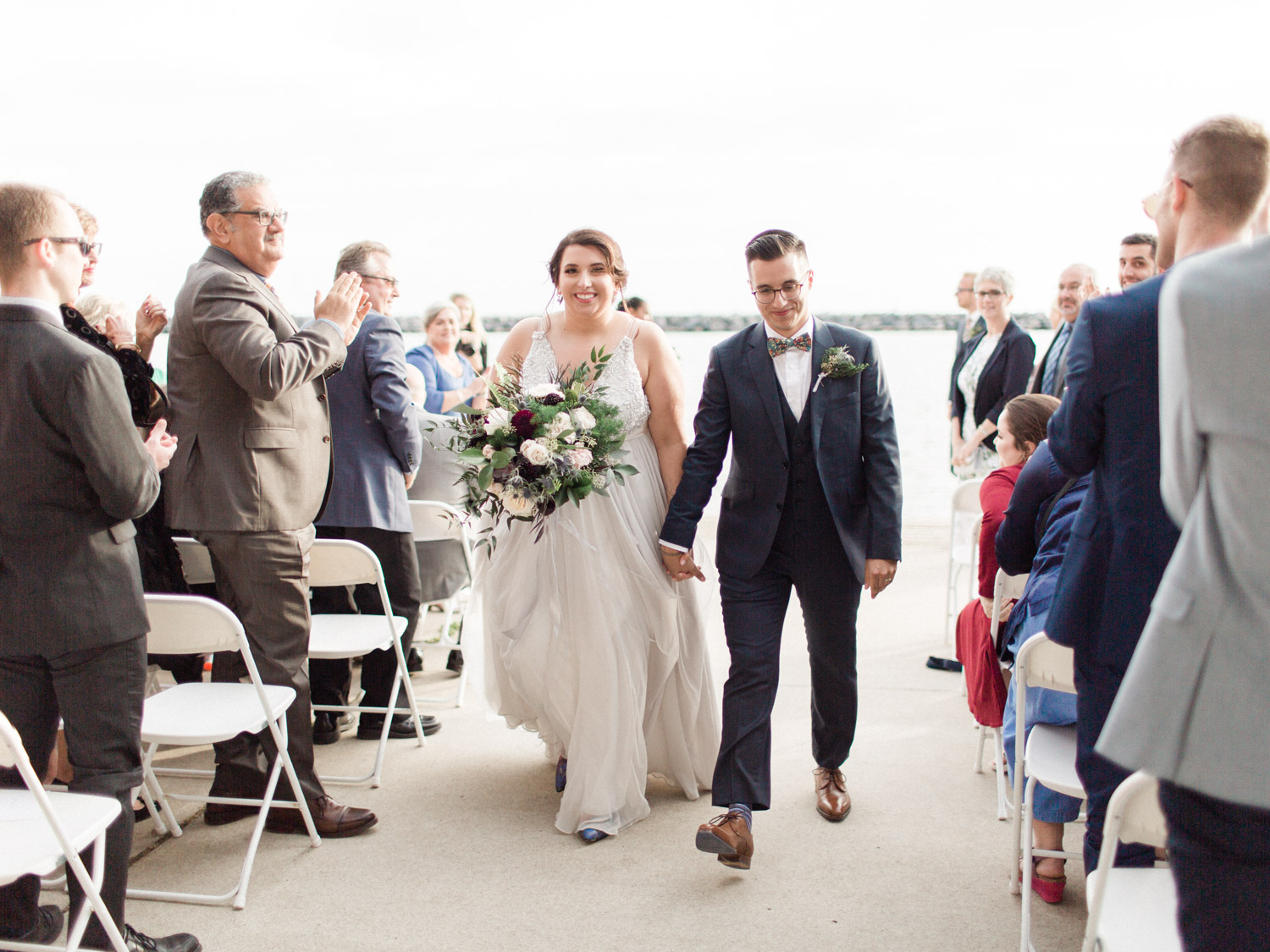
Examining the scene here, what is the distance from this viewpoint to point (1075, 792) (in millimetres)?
2723

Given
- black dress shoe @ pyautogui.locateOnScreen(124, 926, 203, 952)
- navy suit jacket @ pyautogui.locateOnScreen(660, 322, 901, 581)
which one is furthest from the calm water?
black dress shoe @ pyautogui.locateOnScreen(124, 926, 203, 952)

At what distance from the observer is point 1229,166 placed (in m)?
2.04

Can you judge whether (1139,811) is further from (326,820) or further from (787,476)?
(326,820)

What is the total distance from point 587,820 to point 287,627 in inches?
50.7

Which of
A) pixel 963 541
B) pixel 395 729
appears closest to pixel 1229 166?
pixel 395 729

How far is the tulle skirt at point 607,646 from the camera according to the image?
A: 3.81 m

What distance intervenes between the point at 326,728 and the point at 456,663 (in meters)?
1.15

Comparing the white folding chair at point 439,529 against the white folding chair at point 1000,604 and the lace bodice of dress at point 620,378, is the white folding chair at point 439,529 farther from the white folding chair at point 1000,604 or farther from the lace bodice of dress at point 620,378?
the white folding chair at point 1000,604

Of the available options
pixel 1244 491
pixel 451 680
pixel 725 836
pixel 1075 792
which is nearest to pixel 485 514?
pixel 725 836

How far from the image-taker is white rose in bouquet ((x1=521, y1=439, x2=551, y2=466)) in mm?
3504

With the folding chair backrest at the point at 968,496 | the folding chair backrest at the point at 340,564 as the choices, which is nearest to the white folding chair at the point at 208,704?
the folding chair backrest at the point at 340,564

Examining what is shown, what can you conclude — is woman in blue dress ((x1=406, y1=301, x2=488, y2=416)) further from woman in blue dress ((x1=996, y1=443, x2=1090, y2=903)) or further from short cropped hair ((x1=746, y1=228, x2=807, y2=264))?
woman in blue dress ((x1=996, y1=443, x2=1090, y2=903))

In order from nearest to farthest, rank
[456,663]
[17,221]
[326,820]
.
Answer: [17,221] → [326,820] → [456,663]

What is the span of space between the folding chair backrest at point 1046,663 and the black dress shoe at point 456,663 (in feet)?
11.9
